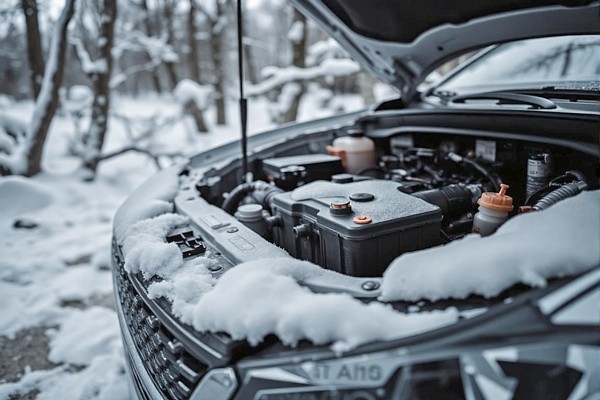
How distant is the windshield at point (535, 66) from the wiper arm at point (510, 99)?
17 cm

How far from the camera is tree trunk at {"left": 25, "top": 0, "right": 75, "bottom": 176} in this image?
198 inches

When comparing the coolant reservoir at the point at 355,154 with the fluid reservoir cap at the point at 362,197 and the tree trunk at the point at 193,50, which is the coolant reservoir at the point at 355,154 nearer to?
the fluid reservoir cap at the point at 362,197

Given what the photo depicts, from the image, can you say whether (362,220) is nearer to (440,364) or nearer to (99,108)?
(440,364)

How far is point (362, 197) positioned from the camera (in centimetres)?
130

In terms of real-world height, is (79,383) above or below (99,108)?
below

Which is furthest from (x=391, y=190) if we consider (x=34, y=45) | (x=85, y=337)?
(x=34, y=45)

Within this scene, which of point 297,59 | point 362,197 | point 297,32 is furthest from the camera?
point 297,59

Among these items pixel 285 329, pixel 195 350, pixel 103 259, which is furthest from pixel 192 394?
pixel 103 259

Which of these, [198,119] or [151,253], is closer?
[151,253]

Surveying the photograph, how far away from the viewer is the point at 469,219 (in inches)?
57.1

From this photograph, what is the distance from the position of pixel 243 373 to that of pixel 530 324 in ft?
1.80

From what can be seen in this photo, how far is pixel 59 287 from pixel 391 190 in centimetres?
280

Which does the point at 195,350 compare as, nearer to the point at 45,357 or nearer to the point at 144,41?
A: the point at 45,357

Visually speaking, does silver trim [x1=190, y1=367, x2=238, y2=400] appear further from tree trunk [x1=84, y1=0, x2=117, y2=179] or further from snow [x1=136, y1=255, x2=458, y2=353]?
tree trunk [x1=84, y1=0, x2=117, y2=179]
